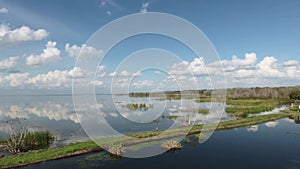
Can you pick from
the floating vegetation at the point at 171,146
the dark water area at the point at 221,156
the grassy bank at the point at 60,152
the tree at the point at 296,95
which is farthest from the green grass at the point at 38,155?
the tree at the point at 296,95

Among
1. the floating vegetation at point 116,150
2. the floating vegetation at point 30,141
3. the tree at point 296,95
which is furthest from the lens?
the tree at point 296,95

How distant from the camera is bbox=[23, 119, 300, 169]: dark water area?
15.9 m

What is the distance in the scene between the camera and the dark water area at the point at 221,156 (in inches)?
624

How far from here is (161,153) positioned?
61.0ft

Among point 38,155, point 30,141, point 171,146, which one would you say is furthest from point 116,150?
point 30,141

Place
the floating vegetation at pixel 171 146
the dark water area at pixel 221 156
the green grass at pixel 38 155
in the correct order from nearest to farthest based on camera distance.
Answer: the green grass at pixel 38 155 < the dark water area at pixel 221 156 < the floating vegetation at pixel 171 146

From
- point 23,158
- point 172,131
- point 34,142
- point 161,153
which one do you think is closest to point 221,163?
point 161,153

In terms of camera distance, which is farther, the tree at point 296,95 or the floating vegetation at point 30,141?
the tree at point 296,95

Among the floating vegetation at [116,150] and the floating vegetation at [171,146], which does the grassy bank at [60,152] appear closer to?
the floating vegetation at [116,150]

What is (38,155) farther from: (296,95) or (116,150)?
(296,95)

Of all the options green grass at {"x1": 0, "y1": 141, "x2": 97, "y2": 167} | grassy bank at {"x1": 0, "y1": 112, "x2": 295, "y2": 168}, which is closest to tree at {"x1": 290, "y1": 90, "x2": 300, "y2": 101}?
grassy bank at {"x1": 0, "y1": 112, "x2": 295, "y2": 168}

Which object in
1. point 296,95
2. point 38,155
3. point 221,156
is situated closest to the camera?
point 38,155

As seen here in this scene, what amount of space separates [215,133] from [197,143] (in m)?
5.21

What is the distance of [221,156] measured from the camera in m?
18.0
